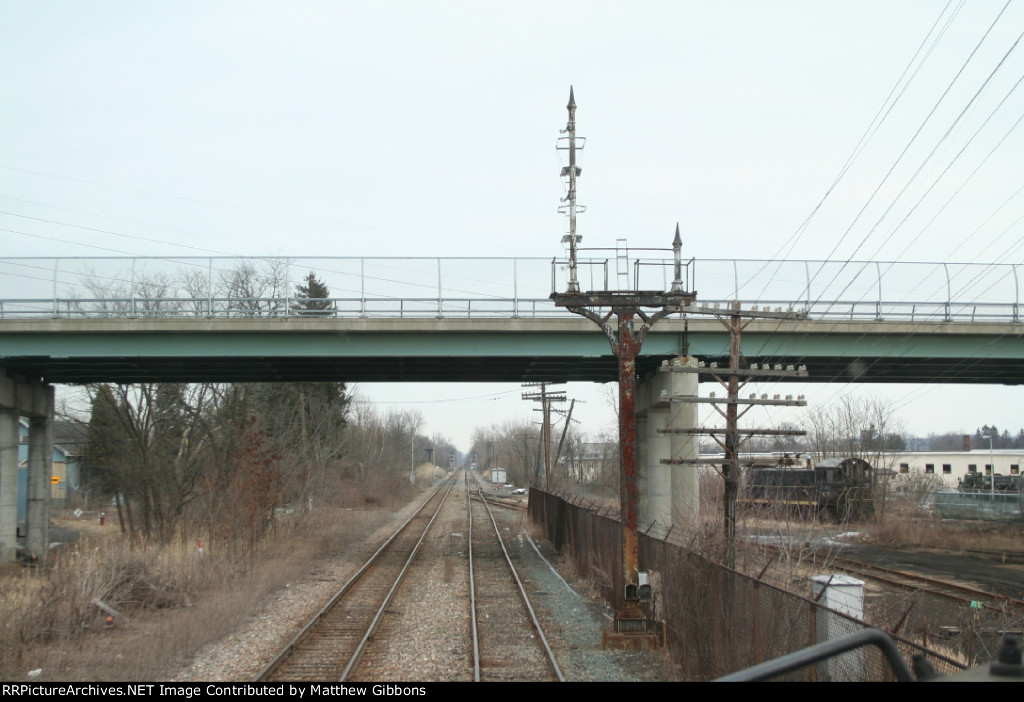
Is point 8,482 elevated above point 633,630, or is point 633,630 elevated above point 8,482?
point 8,482

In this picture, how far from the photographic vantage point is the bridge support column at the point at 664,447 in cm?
2455

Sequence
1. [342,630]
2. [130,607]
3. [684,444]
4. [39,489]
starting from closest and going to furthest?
[342,630], [130,607], [684,444], [39,489]

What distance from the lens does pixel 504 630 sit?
1486 centimetres

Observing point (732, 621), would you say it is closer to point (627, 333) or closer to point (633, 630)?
point (633, 630)

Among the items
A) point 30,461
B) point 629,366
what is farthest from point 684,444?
point 30,461

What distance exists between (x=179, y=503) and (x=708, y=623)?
2254 cm

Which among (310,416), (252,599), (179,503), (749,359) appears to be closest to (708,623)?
(252,599)

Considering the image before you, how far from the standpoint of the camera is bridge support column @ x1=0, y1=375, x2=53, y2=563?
86.0ft

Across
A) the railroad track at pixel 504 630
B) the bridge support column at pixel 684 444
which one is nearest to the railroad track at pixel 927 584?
the bridge support column at pixel 684 444

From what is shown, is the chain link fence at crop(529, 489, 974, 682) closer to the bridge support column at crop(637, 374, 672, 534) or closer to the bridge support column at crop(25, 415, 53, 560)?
the bridge support column at crop(637, 374, 672, 534)

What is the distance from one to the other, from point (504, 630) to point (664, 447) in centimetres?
1286

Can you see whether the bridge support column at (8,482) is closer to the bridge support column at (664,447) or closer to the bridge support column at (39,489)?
the bridge support column at (39,489)

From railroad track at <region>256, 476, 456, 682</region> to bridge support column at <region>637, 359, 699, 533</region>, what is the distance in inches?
318
